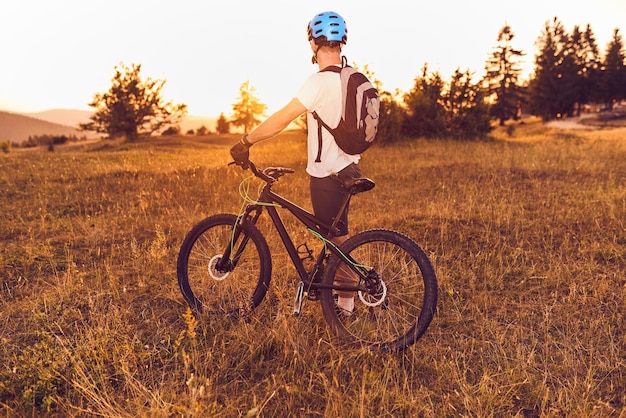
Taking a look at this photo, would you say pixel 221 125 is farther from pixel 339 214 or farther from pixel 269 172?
pixel 339 214

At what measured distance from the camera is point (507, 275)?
5.91m

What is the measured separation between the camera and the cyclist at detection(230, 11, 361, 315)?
12.4 feet

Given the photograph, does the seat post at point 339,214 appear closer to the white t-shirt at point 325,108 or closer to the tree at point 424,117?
the white t-shirt at point 325,108

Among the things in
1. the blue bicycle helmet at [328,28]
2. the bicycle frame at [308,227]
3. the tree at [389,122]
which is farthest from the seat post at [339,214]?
the tree at [389,122]

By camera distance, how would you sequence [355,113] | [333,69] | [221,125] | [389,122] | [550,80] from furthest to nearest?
[221,125], [550,80], [389,122], [333,69], [355,113]

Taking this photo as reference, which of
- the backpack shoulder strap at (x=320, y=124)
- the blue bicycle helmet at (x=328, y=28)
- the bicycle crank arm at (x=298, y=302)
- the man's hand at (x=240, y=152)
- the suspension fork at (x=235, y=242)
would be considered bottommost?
the bicycle crank arm at (x=298, y=302)

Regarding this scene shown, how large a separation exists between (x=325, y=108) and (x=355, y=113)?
0.25m

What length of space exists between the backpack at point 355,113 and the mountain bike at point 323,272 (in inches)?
13.5

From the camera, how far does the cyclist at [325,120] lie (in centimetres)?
379

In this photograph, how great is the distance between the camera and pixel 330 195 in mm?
4117

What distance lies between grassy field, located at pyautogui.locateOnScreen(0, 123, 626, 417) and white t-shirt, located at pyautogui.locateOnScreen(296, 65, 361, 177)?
59.3 inches

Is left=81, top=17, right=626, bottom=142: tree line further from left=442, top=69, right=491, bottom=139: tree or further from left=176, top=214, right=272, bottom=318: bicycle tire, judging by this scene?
left=176, top=214, right=272, bottom=318: bicycle tire

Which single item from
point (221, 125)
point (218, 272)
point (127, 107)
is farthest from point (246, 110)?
point (218, 272)

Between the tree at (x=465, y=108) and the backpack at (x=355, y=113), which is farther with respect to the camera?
the tree at (x=465, y=108)
